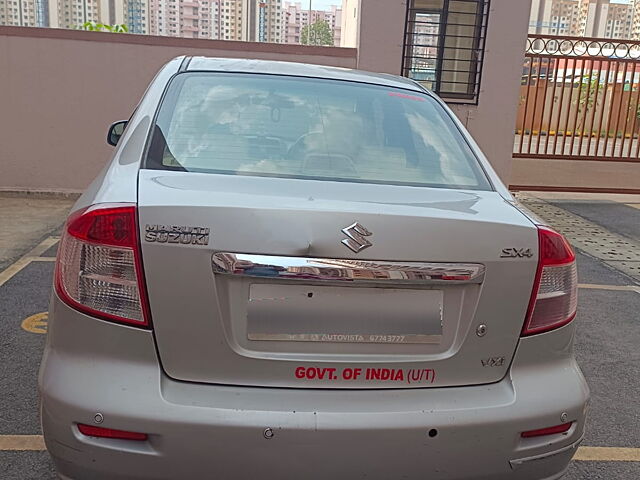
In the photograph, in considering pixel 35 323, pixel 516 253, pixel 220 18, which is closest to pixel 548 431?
pixel 516 253

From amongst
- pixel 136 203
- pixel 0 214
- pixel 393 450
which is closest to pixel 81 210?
pixel 136 203

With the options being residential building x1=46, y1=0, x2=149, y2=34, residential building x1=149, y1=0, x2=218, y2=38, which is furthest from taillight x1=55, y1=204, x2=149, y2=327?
residential building x1=149, y1=0, x2=218, y2=38

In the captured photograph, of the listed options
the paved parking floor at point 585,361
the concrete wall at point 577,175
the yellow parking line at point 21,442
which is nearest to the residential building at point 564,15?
the concrete wall at point 577,175

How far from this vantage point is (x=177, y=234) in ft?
5.50

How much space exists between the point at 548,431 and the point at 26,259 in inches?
189

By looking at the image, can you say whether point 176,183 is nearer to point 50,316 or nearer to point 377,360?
point 50,316

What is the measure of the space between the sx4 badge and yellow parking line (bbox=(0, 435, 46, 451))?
1.46 meters

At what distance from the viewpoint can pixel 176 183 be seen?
1.88 m

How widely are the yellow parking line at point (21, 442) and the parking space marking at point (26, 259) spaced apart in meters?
2.33

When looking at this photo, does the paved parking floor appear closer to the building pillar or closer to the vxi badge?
the vxi badge

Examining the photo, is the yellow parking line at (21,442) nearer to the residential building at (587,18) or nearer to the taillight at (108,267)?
the taillight at (108,267)

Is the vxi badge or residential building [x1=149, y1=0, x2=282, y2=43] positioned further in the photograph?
residential building [x1=149, y1=0, x2=282, y2=43]

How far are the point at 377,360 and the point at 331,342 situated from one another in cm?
15

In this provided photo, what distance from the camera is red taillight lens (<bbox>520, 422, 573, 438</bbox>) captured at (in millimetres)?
1852
